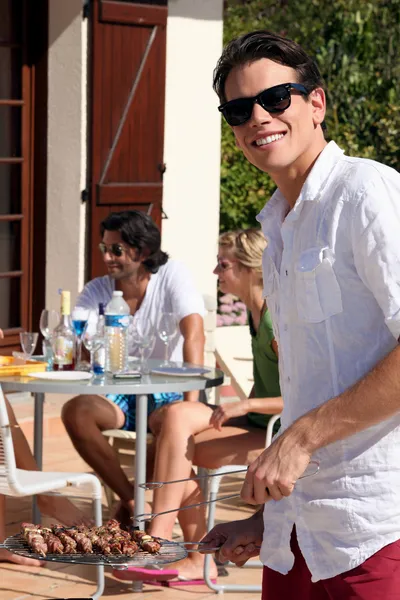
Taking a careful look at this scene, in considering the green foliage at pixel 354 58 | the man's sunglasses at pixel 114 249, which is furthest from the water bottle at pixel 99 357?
the green foliage at pixel 354 58

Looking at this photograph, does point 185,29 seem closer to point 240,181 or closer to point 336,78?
point 240,181

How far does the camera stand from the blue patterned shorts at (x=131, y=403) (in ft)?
17.6

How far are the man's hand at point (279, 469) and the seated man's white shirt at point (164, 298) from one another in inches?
144

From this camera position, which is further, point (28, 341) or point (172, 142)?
point (172, 142)

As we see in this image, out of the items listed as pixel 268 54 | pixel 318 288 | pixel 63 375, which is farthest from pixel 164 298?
pixel 318 288

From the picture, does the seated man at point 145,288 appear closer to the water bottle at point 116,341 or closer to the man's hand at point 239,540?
the water bottle at point 116,341

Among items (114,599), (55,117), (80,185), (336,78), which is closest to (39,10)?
(55,117)

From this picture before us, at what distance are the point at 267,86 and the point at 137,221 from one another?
362 centimetres

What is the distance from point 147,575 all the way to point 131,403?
1034mm

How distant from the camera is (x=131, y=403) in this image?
5.41 metres

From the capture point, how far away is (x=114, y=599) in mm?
4504

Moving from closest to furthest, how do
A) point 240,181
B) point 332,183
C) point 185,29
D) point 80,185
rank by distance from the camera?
point 332,183 → point 80,185 → point 185,29 → point 240,181

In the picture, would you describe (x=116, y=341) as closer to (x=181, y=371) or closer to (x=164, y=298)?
(x=181, y=371)

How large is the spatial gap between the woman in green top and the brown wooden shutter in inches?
110
